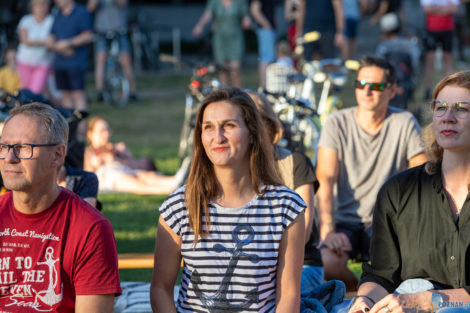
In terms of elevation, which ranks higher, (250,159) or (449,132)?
(449,132)

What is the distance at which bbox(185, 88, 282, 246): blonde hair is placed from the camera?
365 cm

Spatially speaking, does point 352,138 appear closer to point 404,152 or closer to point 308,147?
point 404,152

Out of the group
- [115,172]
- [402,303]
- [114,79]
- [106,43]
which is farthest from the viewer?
[114,79]

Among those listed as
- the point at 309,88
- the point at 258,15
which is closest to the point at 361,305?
the point at 309,88

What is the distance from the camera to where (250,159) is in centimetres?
372

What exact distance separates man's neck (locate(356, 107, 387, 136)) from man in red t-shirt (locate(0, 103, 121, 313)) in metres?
2.69

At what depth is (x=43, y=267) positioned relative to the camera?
10.9ft

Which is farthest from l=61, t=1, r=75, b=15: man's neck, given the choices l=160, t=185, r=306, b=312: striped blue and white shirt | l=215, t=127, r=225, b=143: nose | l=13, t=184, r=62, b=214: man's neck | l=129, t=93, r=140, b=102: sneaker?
l=13, t=184, r=62, b=214: man's neck

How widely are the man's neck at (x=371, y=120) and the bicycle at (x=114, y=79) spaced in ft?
34.7

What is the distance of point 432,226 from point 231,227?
2.90 ft

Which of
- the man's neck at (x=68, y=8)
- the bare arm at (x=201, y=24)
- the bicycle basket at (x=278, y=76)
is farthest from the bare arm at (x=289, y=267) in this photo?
the bare arm at (x=201, y=24)

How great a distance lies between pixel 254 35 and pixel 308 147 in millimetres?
20920

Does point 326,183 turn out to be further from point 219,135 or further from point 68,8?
point 68,8

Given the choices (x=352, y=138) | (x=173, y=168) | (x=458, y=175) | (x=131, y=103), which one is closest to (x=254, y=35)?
(x=131, y=103)
